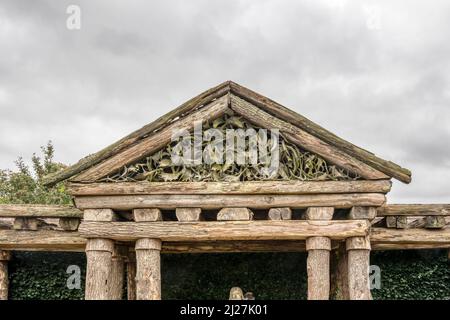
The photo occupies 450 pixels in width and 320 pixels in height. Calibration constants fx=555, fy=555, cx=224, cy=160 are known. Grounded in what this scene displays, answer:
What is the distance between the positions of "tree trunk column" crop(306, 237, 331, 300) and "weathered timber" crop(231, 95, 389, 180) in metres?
1.24

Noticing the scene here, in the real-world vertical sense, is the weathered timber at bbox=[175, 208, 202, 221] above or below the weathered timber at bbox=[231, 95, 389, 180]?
below

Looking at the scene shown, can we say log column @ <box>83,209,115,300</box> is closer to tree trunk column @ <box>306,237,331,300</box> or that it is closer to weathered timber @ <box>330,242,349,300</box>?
A: tree trunk column @ <box>306,237,331,300</box>

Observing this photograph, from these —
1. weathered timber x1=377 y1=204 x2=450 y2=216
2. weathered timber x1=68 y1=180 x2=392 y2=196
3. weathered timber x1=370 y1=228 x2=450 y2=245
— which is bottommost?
weathered timber x1=370 y1=228 x2=450 y2=245

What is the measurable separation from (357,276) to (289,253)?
3.63m

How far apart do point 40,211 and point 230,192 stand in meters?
4.14

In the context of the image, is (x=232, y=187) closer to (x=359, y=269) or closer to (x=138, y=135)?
(x=138, y=135)

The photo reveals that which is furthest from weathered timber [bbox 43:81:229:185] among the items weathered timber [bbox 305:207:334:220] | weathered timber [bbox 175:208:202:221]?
weathered timber [bbox 305:207:334:220]

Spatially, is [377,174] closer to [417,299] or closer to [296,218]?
[296,218]

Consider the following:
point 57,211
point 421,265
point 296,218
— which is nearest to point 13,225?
point 57,211

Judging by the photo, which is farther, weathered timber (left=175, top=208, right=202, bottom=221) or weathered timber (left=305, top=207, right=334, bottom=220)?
→ weathered timber (left=175, top=208, right=202, bottom=221)

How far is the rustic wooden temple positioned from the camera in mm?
8875

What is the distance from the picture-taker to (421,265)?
11.8 m

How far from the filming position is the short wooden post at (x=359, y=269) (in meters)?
8.88

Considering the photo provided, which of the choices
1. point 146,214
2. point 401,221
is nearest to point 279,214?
point 146,214
